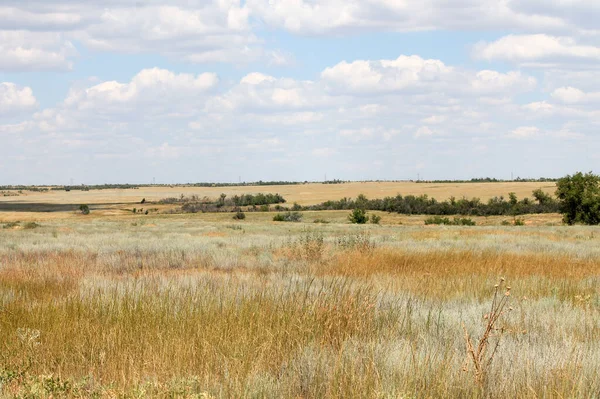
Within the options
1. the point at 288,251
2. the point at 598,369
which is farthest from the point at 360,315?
the point at 288,251

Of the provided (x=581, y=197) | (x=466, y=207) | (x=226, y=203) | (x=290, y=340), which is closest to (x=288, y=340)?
(x=290, y=340)

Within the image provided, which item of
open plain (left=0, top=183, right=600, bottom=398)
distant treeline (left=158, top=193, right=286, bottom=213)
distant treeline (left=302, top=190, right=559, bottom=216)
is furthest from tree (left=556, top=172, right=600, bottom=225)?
distant treeline (left=158, top=193, right=286, bottom=213)

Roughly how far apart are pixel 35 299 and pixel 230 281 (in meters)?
3.02

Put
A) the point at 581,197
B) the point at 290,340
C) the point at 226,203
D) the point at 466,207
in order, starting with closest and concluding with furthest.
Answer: the point at 290,340 < the point at 581,197 < the point at 466,207 < the point at 226,203

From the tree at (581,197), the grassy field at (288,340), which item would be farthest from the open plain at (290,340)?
the tree at (581,197)

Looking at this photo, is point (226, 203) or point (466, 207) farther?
point (226, 203)

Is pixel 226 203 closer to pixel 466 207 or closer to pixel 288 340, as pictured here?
pixel 466 207

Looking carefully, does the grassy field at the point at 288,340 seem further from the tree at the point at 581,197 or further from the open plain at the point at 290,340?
the tree at the point at 581,197

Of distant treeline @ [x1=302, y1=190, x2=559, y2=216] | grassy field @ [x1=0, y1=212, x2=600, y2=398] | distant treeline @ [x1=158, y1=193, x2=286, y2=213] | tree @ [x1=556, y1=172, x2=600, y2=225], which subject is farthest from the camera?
distant treeline @ [x1=158, y1=193, x2=286, y2=213]

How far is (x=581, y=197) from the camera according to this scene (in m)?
55.8

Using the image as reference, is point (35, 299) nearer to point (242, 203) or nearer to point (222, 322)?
point (222, 322)

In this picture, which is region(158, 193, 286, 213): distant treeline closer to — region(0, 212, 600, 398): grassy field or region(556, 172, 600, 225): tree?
region(556, 172, 600, 225): tree

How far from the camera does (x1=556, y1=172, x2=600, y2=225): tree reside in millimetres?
55312

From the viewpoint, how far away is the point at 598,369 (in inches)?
219
